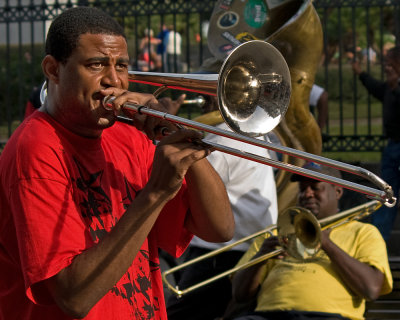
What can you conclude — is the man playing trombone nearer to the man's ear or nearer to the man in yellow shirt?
the man's ear

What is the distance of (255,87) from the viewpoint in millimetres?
2551

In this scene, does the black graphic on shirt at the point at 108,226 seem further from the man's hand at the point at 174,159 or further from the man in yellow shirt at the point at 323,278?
the man in yellow shirt at the point at 323,278

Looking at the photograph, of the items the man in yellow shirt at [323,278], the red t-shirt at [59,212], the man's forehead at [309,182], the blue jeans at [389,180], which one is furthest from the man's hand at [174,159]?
the blue jeans at [389,180]

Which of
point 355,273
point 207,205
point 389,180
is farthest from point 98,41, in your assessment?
point 389,180

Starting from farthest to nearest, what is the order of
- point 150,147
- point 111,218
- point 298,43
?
point 298,43, point 150,147, point 111,218

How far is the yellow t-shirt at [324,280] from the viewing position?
4180 mm

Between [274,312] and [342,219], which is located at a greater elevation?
[342,219]

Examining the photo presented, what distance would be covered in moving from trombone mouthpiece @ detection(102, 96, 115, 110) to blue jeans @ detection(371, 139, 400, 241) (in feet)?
13.8

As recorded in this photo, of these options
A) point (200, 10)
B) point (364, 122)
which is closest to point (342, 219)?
point (200, 10)

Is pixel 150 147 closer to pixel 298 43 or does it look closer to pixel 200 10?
pixel 298 43

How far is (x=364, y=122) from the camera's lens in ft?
37.3

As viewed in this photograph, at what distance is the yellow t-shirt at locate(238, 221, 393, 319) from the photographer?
4180 mm

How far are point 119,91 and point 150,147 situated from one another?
14.2 inches

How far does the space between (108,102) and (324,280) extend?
2356 mm
